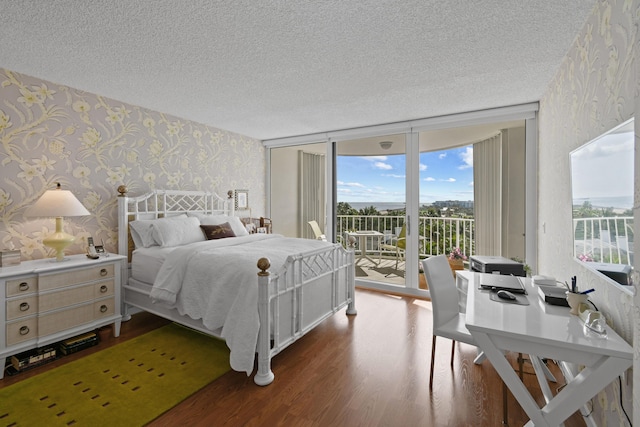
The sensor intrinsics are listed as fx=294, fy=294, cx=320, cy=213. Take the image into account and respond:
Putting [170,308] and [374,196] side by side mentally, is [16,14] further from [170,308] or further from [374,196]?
[374,196]

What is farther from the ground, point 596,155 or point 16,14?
point 16,14

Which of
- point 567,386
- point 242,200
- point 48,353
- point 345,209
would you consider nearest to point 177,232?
point 48,353

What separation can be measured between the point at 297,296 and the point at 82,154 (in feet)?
8.80

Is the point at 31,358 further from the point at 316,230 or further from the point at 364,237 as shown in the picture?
the point at 364,237

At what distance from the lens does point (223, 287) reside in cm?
233

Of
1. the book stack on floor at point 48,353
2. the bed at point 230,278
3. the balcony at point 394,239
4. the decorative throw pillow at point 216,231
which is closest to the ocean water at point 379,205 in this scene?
the balcony at point 394,239

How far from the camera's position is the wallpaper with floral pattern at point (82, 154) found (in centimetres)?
261

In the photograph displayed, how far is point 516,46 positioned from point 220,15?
6.87 feet

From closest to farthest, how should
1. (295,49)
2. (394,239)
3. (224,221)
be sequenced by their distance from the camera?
(295,49)
(224,221)
(394,239)

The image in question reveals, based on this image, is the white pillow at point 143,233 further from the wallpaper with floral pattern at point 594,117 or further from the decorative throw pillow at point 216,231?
the wallpaper with floral pattern at point 594,117

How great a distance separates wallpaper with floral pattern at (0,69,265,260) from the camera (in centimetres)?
261

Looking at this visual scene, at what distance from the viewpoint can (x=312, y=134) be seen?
493 centimetres

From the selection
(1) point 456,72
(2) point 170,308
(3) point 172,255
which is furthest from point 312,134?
(2) point 170,308

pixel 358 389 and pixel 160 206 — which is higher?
pixel 160 206
